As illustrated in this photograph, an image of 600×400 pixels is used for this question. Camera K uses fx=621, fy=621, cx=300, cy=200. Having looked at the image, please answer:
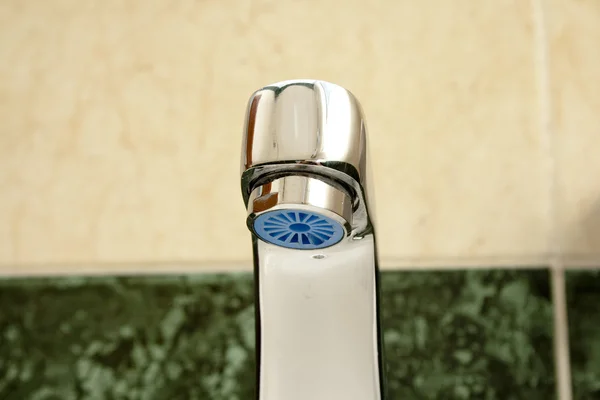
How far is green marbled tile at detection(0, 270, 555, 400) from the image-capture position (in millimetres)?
432

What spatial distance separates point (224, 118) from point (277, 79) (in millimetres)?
52

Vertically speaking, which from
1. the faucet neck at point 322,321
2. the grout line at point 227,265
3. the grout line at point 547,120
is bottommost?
the faucet neck at point 322,321

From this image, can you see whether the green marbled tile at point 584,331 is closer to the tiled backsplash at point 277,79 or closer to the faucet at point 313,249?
the tiled backsplash at point 277,79

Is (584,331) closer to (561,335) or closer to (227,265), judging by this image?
(561,335)

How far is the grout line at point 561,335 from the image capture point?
0.43 metres

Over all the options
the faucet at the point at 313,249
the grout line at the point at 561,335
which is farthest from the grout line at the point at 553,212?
the faucet at the point at 313,249

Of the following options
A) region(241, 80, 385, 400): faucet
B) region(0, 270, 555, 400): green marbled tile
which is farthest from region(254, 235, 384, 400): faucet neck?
region(0, 270, 555, 400): green marbled tile

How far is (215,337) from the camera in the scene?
448 millimetres

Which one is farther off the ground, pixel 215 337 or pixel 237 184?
pixel 237 184

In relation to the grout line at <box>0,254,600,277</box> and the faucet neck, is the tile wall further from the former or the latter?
the faucet neck

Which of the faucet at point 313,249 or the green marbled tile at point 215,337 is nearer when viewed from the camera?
the faucet at point 313,249

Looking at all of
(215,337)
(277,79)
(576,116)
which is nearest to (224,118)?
(277,79)

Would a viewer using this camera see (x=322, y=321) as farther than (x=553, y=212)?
No

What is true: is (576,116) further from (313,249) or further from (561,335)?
(313,249)
